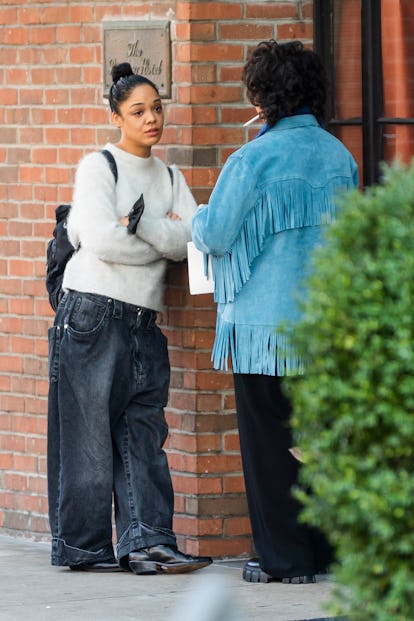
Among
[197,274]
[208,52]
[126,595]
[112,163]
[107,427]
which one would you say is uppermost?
[208,52]

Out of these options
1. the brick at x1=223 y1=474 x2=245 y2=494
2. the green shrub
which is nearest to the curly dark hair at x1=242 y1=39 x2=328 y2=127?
the brick at x1=223 y1=474 x2=245 y2=494

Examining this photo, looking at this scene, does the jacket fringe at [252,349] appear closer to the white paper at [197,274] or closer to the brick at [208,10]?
the white paper at [197,274]

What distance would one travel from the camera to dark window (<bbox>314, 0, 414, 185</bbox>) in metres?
6.96

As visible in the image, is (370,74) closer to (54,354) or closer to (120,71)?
(120,71)

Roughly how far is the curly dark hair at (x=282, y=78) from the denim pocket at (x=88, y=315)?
106 cm

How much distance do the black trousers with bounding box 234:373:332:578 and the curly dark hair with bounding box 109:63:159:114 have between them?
128 cm

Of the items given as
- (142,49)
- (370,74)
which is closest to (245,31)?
(142,49)

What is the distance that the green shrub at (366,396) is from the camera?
11.7 feet

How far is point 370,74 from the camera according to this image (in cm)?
704

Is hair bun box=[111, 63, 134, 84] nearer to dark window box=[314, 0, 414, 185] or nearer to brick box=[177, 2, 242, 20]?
brick box=[177, 2, 242, 20]

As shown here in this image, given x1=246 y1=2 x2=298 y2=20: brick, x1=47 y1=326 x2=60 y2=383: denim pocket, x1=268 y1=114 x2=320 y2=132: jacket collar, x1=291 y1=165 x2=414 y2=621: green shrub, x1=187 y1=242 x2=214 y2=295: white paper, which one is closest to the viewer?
x1=291 y1=165 x2=414 y2=621: green shrub

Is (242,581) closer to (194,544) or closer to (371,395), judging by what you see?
(194,544)

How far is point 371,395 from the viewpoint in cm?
359

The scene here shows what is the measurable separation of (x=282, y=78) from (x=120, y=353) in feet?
4.41
